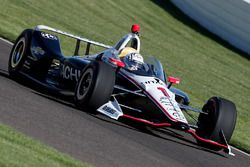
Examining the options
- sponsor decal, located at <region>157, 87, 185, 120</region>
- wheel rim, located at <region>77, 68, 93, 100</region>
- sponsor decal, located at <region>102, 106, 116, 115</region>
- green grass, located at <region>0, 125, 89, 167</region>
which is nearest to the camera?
green grass, located at <region>0, 125, 89, 167</region>

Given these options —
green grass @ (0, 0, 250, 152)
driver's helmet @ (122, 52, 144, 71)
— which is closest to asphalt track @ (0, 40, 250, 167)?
driver's helmet @ (122, 52, 144, 71)

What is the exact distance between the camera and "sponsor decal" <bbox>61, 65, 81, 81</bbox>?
11.5m

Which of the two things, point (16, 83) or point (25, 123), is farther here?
point (16, 83)

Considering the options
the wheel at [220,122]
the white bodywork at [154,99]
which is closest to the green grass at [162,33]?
the wheel at [220,122]

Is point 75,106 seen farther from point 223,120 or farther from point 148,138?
point 223,120

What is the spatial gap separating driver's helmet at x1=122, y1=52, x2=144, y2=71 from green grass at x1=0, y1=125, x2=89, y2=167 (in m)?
3.83

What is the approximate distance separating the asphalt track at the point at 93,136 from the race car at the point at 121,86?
21cm

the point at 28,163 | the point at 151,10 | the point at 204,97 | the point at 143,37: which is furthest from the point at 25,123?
the point at 151,10

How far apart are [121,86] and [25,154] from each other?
13.8ft

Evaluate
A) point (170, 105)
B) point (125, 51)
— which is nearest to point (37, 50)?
point (125, 51)

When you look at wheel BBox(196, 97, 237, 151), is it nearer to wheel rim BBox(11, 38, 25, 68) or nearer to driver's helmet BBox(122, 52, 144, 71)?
driver's helmet BBox(122, 52, 144, 71)

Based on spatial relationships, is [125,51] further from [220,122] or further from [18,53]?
[220,122]

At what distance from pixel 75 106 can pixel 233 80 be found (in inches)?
362

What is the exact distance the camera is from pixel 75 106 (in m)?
10.9
